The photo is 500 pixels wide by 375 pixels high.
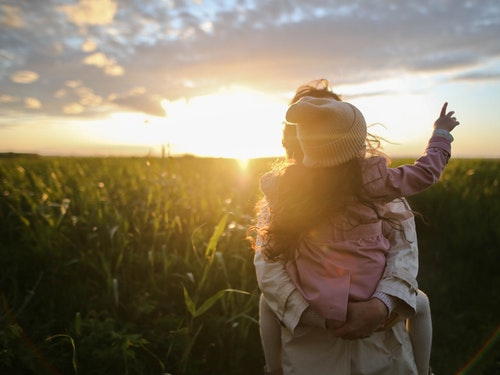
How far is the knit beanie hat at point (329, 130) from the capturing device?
5.40 feet

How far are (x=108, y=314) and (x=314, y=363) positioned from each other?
156 centimetres

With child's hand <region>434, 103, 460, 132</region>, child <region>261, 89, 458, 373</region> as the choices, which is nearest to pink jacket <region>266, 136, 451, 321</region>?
child <region>261, 89, 458, 373</region>

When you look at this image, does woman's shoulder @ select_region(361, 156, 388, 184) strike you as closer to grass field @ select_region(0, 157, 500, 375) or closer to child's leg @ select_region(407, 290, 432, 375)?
child's leg @ select_region(407, 290, 432, 375)

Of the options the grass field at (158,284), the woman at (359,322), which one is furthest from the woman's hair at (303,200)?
the grass field at (158,284)

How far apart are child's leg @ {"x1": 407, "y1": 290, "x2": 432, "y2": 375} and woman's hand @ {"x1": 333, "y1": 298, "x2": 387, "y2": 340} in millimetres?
310

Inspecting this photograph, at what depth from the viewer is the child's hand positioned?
6.18 ft

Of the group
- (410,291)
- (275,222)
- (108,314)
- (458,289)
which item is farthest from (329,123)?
(458,289)

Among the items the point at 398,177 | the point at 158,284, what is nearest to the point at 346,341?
the point at 398,177

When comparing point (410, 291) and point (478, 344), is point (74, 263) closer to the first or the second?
point (410, 291)

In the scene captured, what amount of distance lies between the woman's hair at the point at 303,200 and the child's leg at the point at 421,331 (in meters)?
0.45

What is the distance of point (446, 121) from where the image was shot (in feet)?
6.22

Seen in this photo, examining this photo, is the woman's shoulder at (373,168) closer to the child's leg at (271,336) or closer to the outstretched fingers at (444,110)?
the outstretched fingers at (444,110)

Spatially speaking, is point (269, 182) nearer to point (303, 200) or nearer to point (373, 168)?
point (303, 200)

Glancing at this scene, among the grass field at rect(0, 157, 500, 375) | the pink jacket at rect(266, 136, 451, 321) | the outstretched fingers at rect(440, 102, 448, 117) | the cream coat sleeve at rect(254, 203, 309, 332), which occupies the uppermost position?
the outstretched fingers at rect(440, 102, 448, 117)
